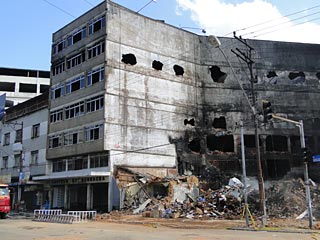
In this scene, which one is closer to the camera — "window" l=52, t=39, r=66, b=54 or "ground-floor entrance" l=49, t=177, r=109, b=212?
"ground-floor entrance" l=49, t=177, r=109, b=212

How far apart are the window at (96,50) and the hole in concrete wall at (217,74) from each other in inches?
597

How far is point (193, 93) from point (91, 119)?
44.7 ft

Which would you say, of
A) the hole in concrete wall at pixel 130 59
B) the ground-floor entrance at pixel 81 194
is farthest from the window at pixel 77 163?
the hole in concrete wall at pixel 130 59

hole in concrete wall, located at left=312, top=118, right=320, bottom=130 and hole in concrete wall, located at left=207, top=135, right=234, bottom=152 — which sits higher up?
hole in concrete wall, located at left=312, top=118, right=320, bottom=130

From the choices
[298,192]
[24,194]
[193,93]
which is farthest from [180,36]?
[24,194]

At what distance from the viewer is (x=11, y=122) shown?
5550cm

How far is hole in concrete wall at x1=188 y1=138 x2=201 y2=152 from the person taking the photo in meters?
47.3

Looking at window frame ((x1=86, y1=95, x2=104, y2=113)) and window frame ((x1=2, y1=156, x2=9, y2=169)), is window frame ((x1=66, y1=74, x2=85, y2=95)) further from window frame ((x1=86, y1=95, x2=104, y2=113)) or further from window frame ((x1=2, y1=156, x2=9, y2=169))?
window frame ((x1=2, y1=156, x2=9, y2=169))

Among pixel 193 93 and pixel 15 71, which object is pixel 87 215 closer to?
pixel 193 93

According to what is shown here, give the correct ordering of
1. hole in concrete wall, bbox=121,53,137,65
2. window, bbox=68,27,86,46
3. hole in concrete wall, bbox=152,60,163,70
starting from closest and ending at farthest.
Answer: hole in concrete wall, bbox=121,53,137,65 → hole in concrete wall, bbox=152,60,163,70 → window, bbox=68,27,86,46

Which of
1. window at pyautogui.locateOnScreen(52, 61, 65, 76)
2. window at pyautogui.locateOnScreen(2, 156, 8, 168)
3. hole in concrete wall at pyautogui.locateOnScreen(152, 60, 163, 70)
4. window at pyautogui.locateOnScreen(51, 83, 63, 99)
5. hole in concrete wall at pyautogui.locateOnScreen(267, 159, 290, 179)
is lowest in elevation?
hole in concrete wall at pyautogui.locateOnScreen(267, 159, 290, 179)

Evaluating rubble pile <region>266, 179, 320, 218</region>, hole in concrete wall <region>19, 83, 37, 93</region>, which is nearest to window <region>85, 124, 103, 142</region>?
rubble pile <region>266, 179, 320, 218</region>

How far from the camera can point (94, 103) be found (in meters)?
40.9

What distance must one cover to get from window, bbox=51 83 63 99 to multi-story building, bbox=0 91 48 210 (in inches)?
69.5
